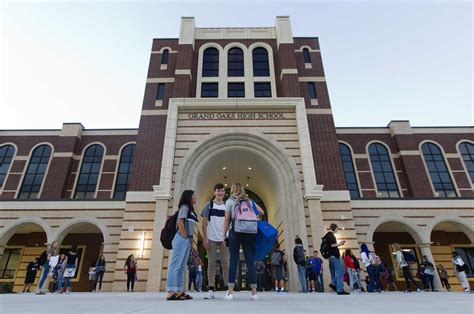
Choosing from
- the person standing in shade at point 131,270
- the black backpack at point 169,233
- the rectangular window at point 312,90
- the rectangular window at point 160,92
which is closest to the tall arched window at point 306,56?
the rectangular window at point 312,90

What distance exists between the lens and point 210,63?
2133 centimetres

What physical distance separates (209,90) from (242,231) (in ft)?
55.0

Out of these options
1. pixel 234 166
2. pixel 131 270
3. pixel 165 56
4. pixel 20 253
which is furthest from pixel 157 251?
pixel 165 56

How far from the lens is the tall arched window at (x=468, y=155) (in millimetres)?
23672

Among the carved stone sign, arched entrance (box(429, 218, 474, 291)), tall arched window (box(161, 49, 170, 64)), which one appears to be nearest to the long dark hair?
the carved stone sign

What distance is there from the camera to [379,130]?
1001 inches

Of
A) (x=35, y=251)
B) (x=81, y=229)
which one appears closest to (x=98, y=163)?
(x=81, y=229)

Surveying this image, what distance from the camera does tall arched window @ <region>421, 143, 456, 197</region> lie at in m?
22.8

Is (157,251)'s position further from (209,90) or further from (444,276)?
(444,276)

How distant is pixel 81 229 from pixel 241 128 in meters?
14.1

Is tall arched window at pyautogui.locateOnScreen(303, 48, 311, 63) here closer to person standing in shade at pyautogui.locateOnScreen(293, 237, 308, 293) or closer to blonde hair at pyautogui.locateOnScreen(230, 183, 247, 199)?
person standing in shade at pyautogui.locateOnScreen(293, 237, 308, 293)

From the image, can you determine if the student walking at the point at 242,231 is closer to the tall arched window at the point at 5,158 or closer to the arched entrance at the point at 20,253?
the arched entrance at the point at 20,253

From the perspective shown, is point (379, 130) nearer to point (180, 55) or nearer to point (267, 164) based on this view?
point (267, 164)

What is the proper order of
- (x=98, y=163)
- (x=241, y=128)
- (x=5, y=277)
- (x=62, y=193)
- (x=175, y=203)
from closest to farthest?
(x=175, y=203) → (x=241, y=128) → (x=5, y=277) → (x=62, y=193) → (x=98, y=163)
